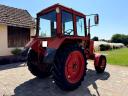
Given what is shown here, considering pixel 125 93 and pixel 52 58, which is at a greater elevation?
pixel 52 58

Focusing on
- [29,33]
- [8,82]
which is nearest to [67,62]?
[8,82]

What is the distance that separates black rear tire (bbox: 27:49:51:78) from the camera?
7.46 metres

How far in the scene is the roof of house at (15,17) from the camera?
15.1 metres

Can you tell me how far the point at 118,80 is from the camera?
26.0 feet

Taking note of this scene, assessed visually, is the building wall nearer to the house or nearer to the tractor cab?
the house

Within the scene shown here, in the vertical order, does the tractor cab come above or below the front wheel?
above

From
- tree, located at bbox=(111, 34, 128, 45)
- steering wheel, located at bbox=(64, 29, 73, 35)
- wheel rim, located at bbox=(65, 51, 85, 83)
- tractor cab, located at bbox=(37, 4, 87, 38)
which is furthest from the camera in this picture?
tree, located at bbox=(111, 34, 128, 45)

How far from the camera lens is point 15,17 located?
16.3m

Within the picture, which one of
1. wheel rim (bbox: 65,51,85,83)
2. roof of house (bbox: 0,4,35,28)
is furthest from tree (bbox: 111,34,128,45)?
wheel rim (bbox: 65,51,85,83)

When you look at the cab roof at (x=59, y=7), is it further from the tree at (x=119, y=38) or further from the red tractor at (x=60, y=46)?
the tree at (x=119, y=38)

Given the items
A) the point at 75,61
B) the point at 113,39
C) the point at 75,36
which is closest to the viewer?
the point at 75,61

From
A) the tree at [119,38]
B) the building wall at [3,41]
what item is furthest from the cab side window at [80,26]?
the tree at [119,38]

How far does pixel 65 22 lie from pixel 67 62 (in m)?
1.54

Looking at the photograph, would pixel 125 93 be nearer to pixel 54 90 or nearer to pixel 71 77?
pixel 71 77
